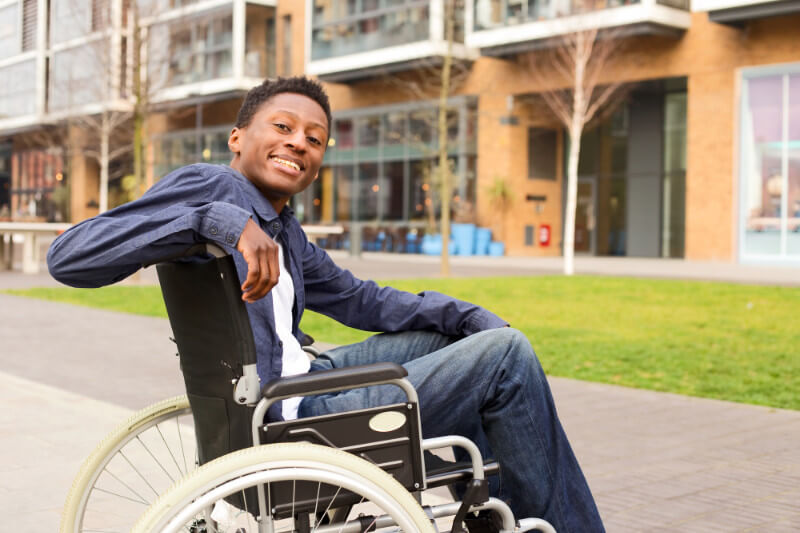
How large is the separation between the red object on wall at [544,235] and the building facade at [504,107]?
46 mm

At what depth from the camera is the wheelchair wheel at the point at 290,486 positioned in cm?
206

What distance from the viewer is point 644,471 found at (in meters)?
4.39

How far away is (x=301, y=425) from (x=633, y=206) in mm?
27943

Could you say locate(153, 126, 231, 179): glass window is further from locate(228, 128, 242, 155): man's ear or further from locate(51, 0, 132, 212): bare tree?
locate(228, 128, 242, 155): man's ear

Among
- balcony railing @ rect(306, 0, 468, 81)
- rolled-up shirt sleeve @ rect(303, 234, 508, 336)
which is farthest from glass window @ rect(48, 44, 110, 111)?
rolled-up shirt sleeve @ rect(303, 234, 508, 336)

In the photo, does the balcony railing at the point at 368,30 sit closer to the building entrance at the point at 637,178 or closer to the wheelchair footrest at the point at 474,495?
the building entrance at the point at 637,178

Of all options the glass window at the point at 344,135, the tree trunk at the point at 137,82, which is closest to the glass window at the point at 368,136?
the glass window at the point at 344,135

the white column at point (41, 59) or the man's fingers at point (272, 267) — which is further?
the white column at point (41, 59)

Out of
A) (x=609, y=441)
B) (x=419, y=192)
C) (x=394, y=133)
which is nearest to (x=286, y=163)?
(x=609, y=441)

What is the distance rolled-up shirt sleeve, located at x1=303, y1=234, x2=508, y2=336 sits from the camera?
2814 millimetres

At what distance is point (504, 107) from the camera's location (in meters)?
30.0

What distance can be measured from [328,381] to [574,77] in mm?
24686

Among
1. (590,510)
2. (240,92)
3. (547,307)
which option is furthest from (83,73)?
(590,510)

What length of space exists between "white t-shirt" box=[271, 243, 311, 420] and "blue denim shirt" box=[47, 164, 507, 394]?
40mm
